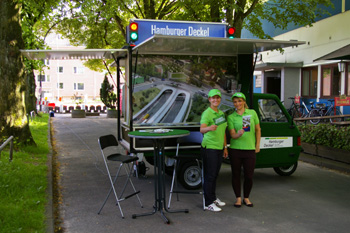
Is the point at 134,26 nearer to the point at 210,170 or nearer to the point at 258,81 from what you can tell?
the point at 210,170

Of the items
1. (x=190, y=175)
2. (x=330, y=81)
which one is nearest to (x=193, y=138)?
(x=190, y=175)

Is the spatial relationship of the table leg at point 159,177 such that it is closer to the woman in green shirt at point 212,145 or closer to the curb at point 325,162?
the woman in green shirt at point 212,145

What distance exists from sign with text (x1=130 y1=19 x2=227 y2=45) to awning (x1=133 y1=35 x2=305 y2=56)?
11.4 inches

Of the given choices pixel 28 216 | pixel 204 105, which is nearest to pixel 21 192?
pixel 28 216

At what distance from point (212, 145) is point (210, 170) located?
0.38m

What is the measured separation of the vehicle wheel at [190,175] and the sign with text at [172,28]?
2.51 meters

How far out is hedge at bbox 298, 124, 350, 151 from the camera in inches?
364

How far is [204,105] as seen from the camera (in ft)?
26.9

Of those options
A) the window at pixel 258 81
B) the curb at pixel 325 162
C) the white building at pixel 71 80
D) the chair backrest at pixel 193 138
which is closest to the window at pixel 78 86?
the white building at pixel 71 80

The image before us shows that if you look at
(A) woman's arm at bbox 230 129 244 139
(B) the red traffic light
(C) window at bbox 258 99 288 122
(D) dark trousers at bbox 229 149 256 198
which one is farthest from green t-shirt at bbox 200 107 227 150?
(B) the red traffic light

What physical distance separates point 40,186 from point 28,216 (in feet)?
5.15

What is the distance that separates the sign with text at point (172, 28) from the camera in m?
7.19

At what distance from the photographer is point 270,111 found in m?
7.71

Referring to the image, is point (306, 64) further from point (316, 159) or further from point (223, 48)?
point (223, 48)
